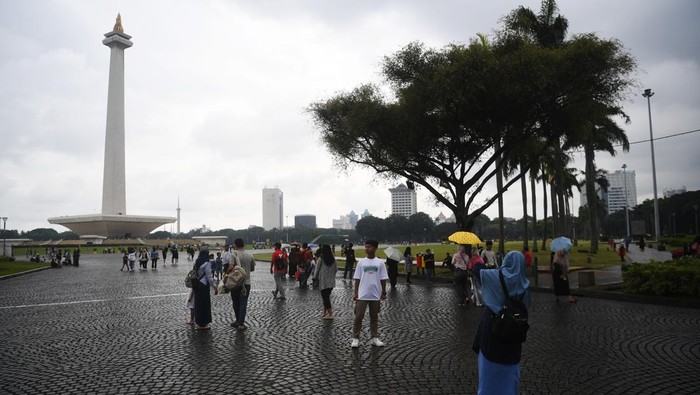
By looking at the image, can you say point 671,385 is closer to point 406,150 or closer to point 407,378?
point 407,378

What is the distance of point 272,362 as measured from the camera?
6.80 metres

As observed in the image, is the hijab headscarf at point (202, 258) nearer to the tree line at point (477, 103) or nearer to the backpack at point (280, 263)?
the backpack at point (280, 263)

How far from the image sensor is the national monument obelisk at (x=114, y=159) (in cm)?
8256

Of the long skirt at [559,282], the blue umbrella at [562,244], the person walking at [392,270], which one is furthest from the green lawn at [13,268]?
the blue umbrella at [562,244]

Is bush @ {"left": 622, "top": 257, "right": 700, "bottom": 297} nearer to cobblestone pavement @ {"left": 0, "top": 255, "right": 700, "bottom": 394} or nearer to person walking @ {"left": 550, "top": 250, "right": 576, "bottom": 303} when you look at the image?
cobblestone pavement @ {"left": 0, "top": 255, "right": 700, "bottom": 394}

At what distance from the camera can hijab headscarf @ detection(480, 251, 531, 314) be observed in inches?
155

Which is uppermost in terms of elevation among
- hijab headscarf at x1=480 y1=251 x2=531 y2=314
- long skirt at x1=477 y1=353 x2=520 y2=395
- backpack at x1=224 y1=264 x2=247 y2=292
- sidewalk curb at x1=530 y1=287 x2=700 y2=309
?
hijab headscarf at x1=480 y1=251 x2=531 y2=314

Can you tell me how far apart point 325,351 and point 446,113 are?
52.4ft

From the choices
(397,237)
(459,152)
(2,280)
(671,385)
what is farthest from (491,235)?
(671,385)

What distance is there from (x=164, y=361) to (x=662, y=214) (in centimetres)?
11205

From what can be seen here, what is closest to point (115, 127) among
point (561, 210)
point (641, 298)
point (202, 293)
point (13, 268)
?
point (13, 268)

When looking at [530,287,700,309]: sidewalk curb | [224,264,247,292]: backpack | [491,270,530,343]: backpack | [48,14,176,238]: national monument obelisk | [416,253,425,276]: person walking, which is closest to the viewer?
[491,270,530,343]: backpack

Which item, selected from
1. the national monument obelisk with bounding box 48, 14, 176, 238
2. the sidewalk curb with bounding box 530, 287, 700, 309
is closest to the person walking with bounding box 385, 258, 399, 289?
the sidewalk curb with bounding box 530, 287, 700, 309

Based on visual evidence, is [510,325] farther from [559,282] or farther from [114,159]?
[114,159]
